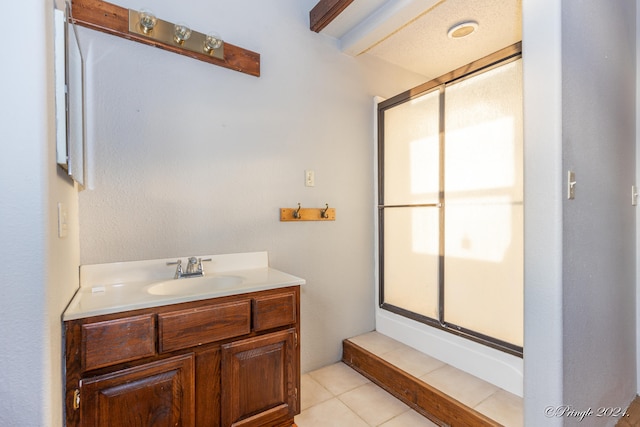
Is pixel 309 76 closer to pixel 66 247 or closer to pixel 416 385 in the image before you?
pixel 66 247

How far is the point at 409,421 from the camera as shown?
5.55ft

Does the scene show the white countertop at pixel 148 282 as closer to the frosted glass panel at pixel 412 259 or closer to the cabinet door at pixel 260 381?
the cabinet door at pixel 260 381

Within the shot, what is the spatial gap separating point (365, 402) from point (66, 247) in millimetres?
1758

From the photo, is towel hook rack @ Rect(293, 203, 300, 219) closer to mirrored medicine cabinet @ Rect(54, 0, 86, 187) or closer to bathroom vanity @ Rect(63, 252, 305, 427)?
bathroom vanity @ Rect(63, 252, 305, 427)

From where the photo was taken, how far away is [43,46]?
0.89m

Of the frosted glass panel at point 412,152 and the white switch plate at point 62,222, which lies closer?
the white switch plate at point 62,222

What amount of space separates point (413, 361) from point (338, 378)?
526 millimetres

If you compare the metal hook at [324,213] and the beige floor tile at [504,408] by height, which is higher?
the metal hook at [324,213]

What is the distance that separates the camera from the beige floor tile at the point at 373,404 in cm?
173

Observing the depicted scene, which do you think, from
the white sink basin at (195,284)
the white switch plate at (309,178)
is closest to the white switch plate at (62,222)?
the white sink basin at (195,284)

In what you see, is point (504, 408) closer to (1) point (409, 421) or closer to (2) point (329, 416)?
(1) point (409, 421)

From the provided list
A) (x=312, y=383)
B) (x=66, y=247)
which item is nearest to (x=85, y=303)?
(x=66, y=247)

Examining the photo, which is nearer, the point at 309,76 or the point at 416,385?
the point at 416,385

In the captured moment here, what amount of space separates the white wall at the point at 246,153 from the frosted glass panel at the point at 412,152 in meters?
0.19
